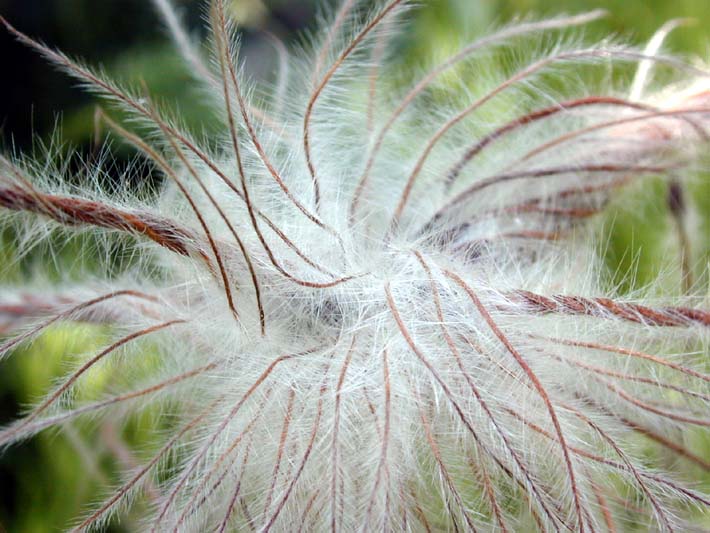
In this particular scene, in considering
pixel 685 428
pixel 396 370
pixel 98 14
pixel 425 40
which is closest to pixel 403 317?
pixel 396 370

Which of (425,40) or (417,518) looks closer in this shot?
(417,518)

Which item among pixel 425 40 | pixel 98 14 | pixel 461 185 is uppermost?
pixel 98 14

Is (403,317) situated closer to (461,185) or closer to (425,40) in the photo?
(461,185)

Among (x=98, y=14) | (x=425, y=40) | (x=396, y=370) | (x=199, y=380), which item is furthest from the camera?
(x=98, y=14)

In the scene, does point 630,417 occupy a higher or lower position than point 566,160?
lower

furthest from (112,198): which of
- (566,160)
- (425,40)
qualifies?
(425,40)

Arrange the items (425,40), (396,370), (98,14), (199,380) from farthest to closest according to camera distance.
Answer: (98,14) → (425,40) → (199,380) → (396,370)
